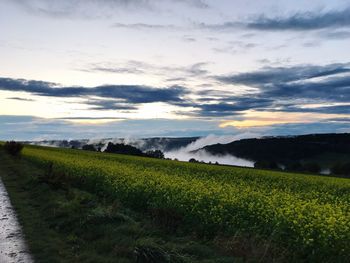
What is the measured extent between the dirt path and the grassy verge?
282 millimetres

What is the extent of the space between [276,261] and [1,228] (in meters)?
10.6

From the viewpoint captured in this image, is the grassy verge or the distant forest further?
the distant forest

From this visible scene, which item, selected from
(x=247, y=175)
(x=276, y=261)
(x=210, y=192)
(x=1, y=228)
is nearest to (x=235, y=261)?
(x=276, y=261)

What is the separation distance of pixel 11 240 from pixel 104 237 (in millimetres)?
3252

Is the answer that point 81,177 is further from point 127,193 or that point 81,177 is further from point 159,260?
point 159,260

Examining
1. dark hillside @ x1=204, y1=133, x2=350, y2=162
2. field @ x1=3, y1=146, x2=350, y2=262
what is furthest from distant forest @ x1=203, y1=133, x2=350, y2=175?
field @ x1=3, y1=146, x2=350, y2=262

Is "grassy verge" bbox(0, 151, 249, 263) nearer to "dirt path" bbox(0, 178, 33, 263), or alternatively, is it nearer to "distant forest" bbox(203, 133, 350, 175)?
"dirt path" bbox(0, 178, 33, 263)

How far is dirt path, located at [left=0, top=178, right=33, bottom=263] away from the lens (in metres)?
13.3

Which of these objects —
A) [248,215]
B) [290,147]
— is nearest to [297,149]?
[290,147]

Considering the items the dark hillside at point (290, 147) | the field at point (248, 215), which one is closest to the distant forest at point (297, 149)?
the dark hillside at point (290, 147)

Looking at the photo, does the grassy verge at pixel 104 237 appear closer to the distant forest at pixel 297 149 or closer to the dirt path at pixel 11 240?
the dirt path at pixel 11 240

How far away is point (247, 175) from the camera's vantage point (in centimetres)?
3553

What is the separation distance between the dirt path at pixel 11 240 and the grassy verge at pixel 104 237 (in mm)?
282

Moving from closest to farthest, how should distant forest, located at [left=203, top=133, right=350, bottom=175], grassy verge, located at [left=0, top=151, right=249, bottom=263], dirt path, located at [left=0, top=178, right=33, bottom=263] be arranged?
grassy verge, located at [left=0, top=151, right=249, bottom=263], dirt path, located at [left=0, top=178, right=33, bottom=263], distant forest, located at [left=203, top=133, right=350, bottom=175]
